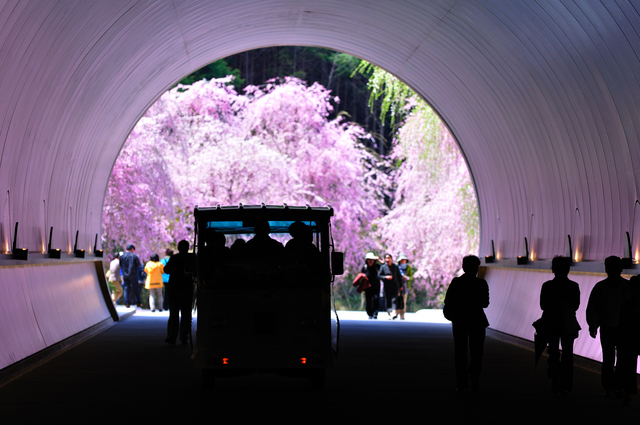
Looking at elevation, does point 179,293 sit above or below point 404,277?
below

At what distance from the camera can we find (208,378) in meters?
11.0

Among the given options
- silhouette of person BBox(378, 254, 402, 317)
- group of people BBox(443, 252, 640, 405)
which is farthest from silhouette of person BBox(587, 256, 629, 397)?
silhouette of person BBox(378, 254, 402, 317)

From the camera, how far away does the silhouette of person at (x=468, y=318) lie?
10.9 metres

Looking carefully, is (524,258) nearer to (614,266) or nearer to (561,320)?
(561,320)

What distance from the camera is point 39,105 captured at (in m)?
14.3

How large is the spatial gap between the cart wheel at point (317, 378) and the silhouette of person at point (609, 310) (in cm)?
301

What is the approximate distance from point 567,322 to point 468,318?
1.08 metres

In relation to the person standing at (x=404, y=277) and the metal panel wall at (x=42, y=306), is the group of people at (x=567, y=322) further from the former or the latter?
the person standing at (x=404, y=277)

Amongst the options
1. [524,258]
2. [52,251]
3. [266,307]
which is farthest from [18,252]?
[524,258]

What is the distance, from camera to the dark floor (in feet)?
30.2

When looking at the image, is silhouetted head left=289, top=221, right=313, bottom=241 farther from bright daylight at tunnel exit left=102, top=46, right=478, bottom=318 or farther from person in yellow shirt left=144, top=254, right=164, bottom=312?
bright daylight at tunnel exit left=102, top=46, right=478, bottom=318

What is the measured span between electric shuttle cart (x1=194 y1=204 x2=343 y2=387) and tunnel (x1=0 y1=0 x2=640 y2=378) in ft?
9.75

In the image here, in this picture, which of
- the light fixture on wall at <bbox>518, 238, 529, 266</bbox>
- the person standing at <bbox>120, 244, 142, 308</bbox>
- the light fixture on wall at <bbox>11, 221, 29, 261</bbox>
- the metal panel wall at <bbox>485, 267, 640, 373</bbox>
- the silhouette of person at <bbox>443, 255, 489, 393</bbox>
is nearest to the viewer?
the silhouette of person at <bbox>443, 255, 489, 393</bbox>

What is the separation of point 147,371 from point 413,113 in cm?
2199
